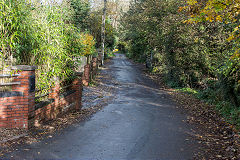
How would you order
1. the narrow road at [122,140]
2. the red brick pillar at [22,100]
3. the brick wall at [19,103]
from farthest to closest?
1. the red brick pillar at [22,100]
2. the brick wall at [19,103]
3. the narrow road at [122,140]

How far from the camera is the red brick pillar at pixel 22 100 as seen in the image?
20.5 ft

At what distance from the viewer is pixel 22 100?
640 centimetres

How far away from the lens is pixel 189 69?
61.0 feet

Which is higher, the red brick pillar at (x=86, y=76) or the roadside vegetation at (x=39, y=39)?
the roadside vegetation at (x=39, y=39)

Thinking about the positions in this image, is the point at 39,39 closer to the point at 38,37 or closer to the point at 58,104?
the point at 38,37

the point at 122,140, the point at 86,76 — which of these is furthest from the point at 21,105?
the point at 86,76

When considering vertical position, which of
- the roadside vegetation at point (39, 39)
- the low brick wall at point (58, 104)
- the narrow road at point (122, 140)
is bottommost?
the narrow road at point (122, 140)

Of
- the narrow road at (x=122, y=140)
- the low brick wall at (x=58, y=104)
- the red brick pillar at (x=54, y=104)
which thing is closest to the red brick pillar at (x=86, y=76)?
the low brick wall at (x=58, y=104)

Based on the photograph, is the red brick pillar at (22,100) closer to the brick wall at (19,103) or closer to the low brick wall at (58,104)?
the brick wall at (19,103)

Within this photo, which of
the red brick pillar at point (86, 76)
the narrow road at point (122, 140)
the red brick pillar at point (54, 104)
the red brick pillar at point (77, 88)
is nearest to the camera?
the narrow road at point (122, 140)

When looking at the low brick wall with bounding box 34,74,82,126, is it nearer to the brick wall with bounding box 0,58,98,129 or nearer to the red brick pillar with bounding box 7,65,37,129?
the brick wall with bounding box 0,58,98,129

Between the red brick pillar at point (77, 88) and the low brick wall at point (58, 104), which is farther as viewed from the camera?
the red brick pillar at point (77, 88)

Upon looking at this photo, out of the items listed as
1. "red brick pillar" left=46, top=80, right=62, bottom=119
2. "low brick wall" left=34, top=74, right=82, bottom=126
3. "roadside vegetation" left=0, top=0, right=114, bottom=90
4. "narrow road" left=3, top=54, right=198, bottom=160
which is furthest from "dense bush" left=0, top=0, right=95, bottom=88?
"narrow road" left=3, top=54, right=198, bottom=160

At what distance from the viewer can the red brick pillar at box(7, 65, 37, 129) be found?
626 cm
